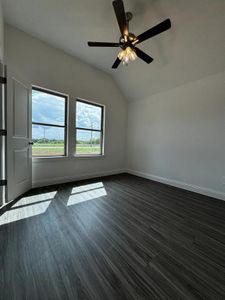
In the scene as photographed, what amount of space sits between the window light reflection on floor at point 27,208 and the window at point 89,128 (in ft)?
4.98

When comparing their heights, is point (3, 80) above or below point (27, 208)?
above

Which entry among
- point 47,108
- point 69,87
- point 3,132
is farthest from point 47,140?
point 69,87

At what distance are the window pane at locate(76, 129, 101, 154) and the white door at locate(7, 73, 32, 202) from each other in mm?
1261

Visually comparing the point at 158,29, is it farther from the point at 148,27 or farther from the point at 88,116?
the point at 88,116

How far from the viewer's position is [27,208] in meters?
2.15

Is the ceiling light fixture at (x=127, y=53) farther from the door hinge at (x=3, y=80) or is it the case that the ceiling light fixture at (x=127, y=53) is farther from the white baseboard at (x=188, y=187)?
the white baseboard at (x=188, y=187)

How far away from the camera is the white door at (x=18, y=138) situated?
7.47ft

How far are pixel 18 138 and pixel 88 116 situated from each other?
1976 millimetres

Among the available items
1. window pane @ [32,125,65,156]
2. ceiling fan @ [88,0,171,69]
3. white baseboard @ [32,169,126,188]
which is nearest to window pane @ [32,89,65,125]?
window pane @ [32,125,65,156]

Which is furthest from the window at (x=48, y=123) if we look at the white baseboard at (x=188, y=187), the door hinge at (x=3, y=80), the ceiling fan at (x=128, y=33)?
the white baseboard at (x=188, y=187)

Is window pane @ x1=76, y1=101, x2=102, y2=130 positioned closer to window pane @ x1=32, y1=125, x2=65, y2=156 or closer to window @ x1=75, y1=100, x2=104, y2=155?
→ window @ x1=75, y1=100, x2=104, y2=155

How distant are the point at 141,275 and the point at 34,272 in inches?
36.0

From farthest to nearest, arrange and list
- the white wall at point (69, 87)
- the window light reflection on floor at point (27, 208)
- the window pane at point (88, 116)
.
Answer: the window pane at point (88, 116) → the white wall at point (69, 87) → the window light reflection on floor at point (27, 208)

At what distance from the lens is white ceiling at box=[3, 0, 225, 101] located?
2.07 metres
